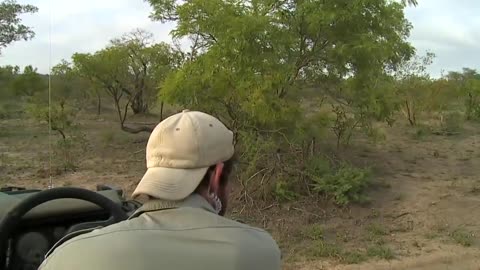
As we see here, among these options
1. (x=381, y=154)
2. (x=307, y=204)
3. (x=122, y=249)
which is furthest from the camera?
(x=381, y=154)

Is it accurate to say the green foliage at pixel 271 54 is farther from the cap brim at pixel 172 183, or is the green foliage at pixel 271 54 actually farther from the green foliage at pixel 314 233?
the cap brim at pixel 172 183

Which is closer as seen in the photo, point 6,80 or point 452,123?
point 452,123

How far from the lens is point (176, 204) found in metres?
1.45

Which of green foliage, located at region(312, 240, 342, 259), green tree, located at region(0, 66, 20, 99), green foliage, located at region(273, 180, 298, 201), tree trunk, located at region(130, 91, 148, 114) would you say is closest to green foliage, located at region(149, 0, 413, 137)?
green foliage, located at region(273, 180, 298, 201)

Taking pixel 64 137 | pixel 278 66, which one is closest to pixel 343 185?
pixel 278 66

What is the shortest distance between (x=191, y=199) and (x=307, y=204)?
6856mm

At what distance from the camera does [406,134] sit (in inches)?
572

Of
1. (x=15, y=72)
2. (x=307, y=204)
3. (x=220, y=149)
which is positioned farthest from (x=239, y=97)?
(x=15, y=72)

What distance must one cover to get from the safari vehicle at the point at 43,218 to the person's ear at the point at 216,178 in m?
0.56

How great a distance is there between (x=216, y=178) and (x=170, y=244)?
0.73 feet

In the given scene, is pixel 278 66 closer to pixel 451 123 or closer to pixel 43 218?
pixel 43 218

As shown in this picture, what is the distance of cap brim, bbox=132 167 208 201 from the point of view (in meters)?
1.45

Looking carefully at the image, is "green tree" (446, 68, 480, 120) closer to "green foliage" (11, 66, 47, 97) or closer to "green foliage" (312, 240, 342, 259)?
"green foliage" (312, 240, 342, 259)

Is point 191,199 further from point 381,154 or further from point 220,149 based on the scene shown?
point 381,154
